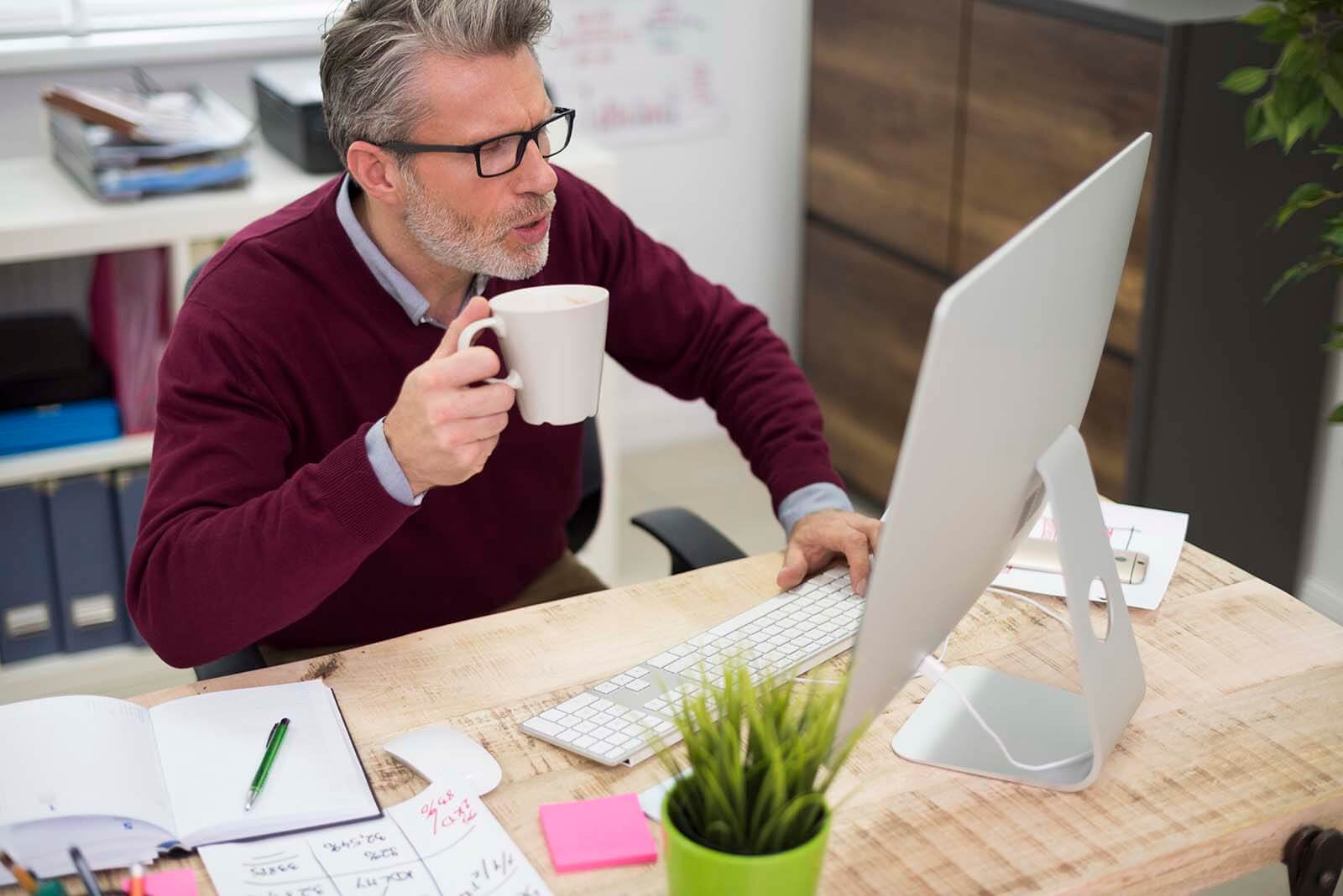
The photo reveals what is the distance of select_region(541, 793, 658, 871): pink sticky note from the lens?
108 cm

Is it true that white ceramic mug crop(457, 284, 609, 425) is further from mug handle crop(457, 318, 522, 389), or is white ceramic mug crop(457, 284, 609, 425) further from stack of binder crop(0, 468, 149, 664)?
stack of binder crop(0, 468, 149, 664)

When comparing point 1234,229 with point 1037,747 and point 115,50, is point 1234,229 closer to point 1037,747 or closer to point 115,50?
point 1037,747

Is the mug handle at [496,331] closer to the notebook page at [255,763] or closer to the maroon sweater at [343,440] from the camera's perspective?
the maroon sweater at [343,440]

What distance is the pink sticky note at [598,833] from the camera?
1.08 m

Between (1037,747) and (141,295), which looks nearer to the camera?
(1037,747)

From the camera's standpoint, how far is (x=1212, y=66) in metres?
2.31

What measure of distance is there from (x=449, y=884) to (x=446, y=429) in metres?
0.38

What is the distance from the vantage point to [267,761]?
1175 mm

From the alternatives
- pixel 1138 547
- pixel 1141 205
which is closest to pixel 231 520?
pixel 1138 547

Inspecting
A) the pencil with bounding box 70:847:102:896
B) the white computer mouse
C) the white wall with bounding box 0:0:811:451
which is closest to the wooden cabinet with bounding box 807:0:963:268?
the white wall with bounding box 0:0:811:451

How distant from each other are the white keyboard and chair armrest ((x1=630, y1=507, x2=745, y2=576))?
0.18 metres

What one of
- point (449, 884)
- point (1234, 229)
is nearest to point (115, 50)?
point (1234, 229)

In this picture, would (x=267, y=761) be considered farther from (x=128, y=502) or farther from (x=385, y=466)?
(x=128, y=502)

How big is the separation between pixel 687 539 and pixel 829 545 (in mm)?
228
